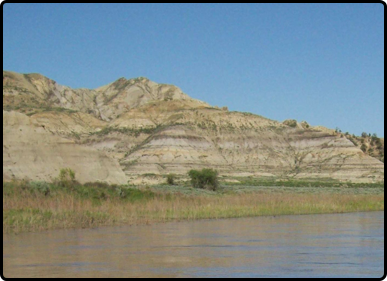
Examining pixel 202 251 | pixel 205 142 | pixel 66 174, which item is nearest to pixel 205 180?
pixel 66 174

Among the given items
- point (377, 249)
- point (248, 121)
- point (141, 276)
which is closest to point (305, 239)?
point (377, 249)

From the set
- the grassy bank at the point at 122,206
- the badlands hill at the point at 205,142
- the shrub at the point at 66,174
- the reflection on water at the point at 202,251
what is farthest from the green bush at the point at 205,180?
the reflection on water at the point at 202,251

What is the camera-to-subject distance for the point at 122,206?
30.4 meters

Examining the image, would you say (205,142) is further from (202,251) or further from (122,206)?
(202,251)

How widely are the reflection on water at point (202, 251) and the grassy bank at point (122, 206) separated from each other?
42.8 inches

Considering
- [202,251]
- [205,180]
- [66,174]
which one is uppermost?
[66,174]

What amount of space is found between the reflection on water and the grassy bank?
3.57 ft

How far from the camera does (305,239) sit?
21.7m

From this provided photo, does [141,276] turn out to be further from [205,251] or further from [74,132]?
[74,132]

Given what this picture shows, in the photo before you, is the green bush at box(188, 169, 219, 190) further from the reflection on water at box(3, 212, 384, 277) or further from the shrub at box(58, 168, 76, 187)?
the reflection on water at box(3, 212, 384, 277)

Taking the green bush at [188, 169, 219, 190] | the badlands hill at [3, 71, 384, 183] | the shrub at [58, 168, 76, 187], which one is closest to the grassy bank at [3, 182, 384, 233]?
the shrub at [58, 168, 76, 187]

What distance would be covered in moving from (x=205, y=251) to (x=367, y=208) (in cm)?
2102

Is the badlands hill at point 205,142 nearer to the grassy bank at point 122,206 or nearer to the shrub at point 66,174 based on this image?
the shrub at point 66,174

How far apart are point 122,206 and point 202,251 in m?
12.3
